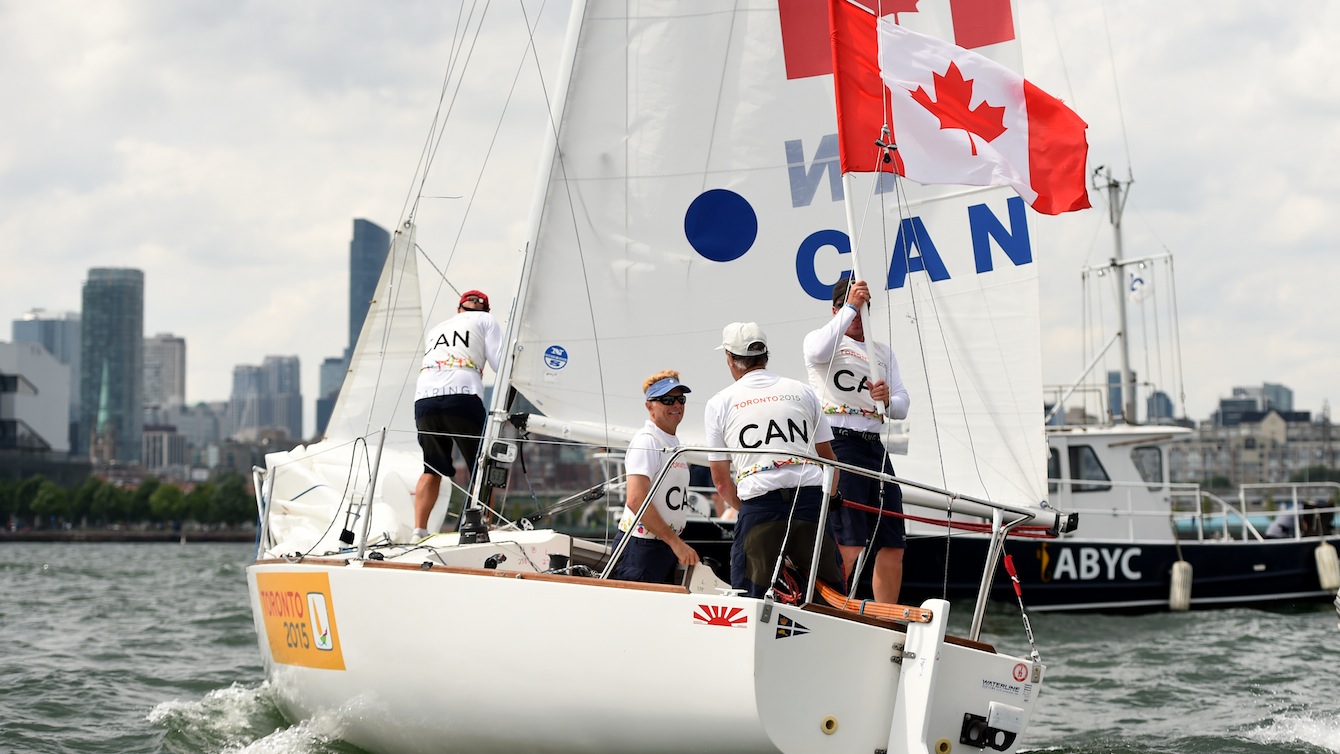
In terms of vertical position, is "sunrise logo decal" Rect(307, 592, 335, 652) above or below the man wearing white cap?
below

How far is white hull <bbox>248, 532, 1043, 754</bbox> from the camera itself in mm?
4652

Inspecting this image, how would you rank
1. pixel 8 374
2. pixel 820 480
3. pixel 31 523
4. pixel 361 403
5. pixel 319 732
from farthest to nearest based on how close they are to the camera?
pixel 8 374, pixel 31 523, pixel 361 403, pixel 319 732, pixel 820 480

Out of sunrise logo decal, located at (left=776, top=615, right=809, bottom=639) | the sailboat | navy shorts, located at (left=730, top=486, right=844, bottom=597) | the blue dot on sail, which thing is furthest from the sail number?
sunrise logo decal, located at (left=776, top=615, right=809, bottom=639)

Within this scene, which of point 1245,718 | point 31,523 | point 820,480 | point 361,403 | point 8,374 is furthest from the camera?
point 8,374

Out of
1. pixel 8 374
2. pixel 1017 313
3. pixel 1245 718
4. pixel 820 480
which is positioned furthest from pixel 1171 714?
pixel 8 374

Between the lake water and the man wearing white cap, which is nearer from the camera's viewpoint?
the man wearing white cap

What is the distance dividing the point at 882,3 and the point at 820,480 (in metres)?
4.13

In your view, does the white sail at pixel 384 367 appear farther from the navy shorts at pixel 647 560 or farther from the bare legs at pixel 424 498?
the navy shorts at pixel 647 560

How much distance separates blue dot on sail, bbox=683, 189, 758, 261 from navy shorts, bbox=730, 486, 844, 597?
322 centimetres

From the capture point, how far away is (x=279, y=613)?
6.68 m

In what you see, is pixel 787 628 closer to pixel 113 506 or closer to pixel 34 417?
pixel 113 506

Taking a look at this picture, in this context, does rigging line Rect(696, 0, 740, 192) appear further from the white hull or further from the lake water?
the lake water

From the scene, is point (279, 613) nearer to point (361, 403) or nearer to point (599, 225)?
point (599, 225)

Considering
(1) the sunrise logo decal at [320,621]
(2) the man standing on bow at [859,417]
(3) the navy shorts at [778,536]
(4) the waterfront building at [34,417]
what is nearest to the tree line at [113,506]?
(4) the waterfront building at [34,417]
